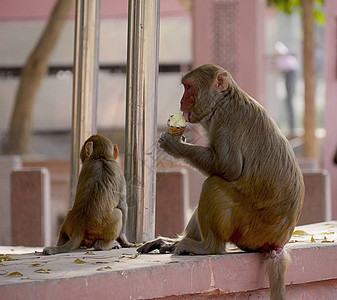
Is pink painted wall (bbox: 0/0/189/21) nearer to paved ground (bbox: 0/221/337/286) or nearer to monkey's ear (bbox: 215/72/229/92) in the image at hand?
paved ground (bbox: 0/221/337/286)

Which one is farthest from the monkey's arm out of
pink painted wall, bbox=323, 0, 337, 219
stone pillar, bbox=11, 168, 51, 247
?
pink painted wall, bbox=323, 0, 337, 219

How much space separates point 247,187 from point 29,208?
461 cm

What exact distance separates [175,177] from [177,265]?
4038 mm

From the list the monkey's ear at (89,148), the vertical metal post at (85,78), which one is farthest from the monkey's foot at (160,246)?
the vertical metal post at (85,78)

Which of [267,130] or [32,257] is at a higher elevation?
[267,130]

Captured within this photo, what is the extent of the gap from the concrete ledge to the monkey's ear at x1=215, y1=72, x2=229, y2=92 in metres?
0.90

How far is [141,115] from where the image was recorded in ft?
18.2

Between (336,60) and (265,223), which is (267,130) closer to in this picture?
(265,223)

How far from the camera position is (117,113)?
65.2 feet

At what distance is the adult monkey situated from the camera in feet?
14.3

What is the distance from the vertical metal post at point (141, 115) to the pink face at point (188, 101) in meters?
0.89

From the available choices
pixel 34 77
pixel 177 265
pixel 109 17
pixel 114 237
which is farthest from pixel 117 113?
pixel 177 265

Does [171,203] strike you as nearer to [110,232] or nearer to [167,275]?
[110,232]

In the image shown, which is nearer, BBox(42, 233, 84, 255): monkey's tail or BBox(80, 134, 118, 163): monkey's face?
BBox(42, 233, 84, 255): monkey's tail
